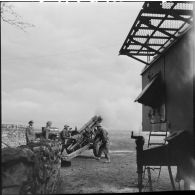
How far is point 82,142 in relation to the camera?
1552 cm

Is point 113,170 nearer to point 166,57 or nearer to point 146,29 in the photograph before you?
point 166,57

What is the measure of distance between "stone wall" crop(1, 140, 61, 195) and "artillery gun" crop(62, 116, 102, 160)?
7598 mm

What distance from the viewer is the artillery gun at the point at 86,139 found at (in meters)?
15.3

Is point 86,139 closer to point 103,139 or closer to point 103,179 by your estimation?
point 103,139

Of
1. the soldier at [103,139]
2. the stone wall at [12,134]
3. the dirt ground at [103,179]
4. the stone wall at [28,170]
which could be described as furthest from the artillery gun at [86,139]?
the stone wall at [28,170]

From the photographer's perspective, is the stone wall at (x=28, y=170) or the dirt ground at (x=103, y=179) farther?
the dirt ground at (x=103, y=179)

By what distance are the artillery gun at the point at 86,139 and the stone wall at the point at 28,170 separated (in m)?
7.60

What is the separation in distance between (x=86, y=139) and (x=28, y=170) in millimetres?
10024

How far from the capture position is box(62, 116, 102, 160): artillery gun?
15.3 meters

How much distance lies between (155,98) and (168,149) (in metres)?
2.30

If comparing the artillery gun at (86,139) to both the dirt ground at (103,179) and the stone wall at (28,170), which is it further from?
the stone wall at (28,170)

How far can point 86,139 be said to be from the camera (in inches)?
613

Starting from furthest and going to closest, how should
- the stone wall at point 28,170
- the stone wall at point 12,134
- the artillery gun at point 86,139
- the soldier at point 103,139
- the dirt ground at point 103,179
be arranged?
the stone wall at point 12,134 < the artillery gun at point 86,139 < the soldier at point 103,139 < the dirt ground at point 103,179 < the stone wall at point 28,170

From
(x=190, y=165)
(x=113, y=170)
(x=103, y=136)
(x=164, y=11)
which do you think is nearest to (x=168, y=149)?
A: (x=190, y=165)
